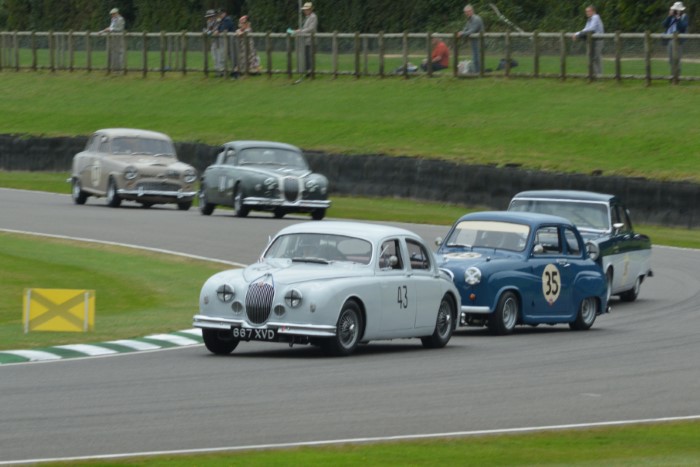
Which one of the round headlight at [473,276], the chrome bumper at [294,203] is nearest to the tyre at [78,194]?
the chrome bumper at [294,203]

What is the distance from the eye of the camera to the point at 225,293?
559 inches

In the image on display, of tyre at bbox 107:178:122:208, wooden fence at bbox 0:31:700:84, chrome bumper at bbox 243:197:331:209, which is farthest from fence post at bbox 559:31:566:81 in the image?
tyre at bbox 107:178:122:208

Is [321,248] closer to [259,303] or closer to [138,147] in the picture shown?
[259,303]

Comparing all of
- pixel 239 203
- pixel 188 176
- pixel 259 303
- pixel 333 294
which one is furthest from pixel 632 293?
pixel 188 176

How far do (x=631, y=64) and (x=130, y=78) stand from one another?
66.2ft

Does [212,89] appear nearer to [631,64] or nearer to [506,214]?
[631,64]

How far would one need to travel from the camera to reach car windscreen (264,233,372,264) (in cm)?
1489

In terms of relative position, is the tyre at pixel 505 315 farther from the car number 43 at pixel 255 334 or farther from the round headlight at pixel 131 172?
the round headlight at pixel 131 172

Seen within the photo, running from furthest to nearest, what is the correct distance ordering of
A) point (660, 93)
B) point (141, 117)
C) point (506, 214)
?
point (141, 117), point (660, 93), point (506, 214)

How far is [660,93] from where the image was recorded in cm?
4047

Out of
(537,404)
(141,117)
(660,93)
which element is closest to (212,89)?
(141,117)

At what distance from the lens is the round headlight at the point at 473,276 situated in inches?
657

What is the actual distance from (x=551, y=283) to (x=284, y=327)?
4.68 metres

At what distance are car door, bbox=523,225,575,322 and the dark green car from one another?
1181 centimetres
